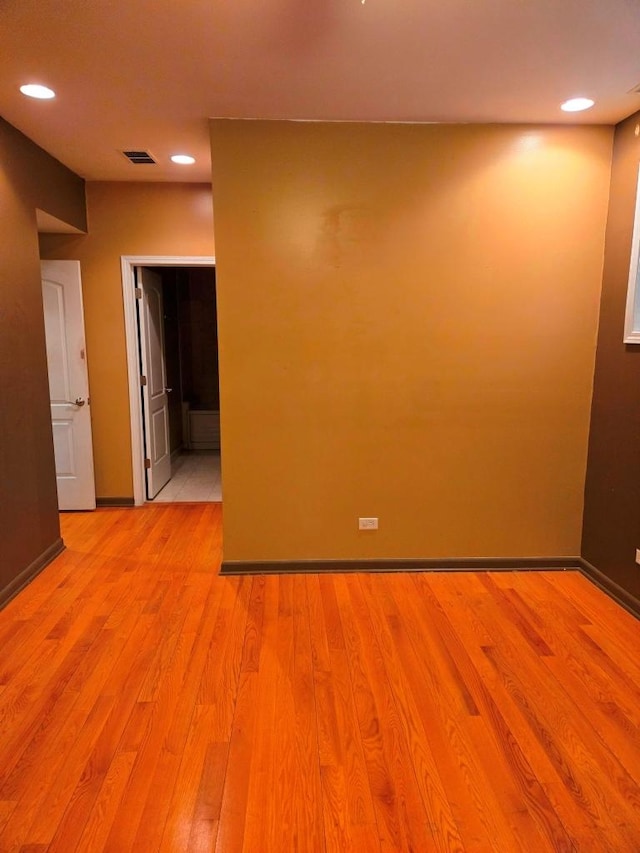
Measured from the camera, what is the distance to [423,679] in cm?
224

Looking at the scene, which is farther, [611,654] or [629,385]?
[629,385]

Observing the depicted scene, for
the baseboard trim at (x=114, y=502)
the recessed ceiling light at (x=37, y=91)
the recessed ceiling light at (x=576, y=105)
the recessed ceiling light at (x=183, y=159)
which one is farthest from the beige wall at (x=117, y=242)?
the recessed ceiling light at (x=576, y=105)

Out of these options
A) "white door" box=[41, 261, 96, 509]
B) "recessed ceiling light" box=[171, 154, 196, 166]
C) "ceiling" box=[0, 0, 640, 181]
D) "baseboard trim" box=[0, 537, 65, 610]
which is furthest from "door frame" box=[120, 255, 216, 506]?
"ceiling" box=[0, 0, 640, 181]

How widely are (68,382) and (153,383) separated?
2.43 ft

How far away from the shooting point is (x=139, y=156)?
3.49 m

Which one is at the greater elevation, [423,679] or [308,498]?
[308,498]

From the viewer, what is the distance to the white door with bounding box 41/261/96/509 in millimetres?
4227

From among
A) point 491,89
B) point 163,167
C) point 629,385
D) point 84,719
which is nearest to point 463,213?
point 491,89

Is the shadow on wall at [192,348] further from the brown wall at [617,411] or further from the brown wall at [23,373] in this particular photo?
the brown wall at [617,411]

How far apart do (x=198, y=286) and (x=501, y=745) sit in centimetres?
619

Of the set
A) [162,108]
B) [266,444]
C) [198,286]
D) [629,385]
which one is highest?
[162,108]

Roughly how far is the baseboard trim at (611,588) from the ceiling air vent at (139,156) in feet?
12.9

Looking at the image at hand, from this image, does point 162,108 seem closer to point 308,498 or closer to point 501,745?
point 308,498

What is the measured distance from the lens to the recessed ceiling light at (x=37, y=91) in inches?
96.3
